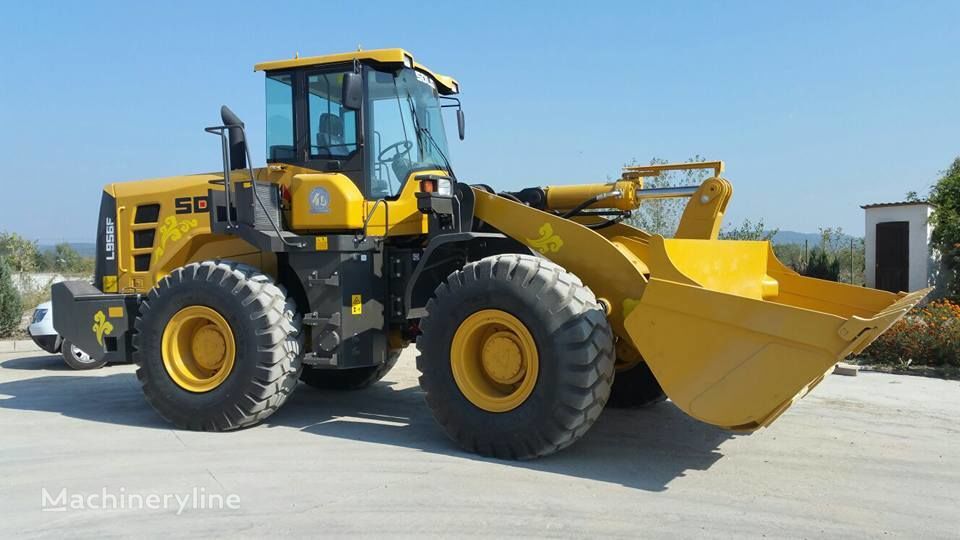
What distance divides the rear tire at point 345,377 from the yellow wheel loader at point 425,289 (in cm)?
136

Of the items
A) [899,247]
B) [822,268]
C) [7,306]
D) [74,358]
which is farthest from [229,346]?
[822,268]

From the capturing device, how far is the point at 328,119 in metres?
6.67

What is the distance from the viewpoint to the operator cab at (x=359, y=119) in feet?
21.1

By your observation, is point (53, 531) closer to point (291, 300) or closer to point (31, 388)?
point (291, 300)

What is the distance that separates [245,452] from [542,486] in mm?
2280

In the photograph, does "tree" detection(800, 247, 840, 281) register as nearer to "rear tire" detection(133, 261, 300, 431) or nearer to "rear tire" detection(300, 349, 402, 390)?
"rear tire" detection(300, 349, 402, 390)

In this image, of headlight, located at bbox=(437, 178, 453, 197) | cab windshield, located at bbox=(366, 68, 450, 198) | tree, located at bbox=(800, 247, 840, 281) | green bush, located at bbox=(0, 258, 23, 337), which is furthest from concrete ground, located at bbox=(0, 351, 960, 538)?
tree, located at bbox=(800, 247, 840, 281)

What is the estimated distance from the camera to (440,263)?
250 inches

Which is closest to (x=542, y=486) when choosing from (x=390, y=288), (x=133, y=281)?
(x=390, y=288)

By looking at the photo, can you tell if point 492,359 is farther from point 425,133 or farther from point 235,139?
point 235,139

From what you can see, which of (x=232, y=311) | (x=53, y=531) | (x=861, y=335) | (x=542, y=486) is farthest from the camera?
(x=232, y=311)

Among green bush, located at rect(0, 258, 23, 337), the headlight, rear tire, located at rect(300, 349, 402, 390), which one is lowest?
rear tire, located at rect(300, 349, 402, 390)

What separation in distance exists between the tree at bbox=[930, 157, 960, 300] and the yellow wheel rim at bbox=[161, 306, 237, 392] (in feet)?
43.1

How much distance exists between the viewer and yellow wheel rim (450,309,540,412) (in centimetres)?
529
